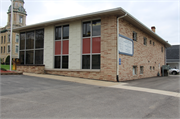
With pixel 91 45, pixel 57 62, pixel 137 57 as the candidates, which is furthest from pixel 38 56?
pixel 137 57

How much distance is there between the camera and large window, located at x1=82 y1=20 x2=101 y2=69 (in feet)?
45.1

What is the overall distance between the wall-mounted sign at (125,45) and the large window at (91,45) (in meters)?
1.78

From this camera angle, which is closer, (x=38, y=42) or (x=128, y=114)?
(x=128, y=114)

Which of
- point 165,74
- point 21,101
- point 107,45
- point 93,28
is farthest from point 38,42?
point 165,74

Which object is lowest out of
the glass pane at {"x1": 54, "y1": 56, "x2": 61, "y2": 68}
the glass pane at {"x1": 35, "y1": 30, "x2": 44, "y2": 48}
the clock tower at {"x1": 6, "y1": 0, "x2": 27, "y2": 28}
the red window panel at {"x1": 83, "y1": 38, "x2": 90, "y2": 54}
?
the glass pane at {"x1": 54, "y1": 56, "x2": 61, "y2": 68}

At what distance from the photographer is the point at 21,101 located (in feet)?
18.4

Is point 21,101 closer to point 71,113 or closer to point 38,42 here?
point 71,113

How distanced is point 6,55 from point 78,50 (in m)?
38.2

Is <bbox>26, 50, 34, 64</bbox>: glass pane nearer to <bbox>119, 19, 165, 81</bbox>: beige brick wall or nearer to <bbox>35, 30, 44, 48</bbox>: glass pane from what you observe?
<bbox>35, 30, 44, 48</bbox>: glass pane

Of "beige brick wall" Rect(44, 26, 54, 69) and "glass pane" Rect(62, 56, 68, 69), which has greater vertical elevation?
"beige brick wall" Rect(44, 26, 54, 69)

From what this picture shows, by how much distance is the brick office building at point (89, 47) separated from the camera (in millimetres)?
13039

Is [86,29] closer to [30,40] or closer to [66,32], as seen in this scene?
[66,32]

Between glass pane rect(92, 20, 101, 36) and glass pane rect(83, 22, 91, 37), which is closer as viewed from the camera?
glass pane rect(92, 20, 101, 36)

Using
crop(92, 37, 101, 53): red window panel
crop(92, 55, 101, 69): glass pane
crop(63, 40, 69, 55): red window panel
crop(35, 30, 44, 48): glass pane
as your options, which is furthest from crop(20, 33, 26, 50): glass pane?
crop(92, 55, 101, 69): glass pane
